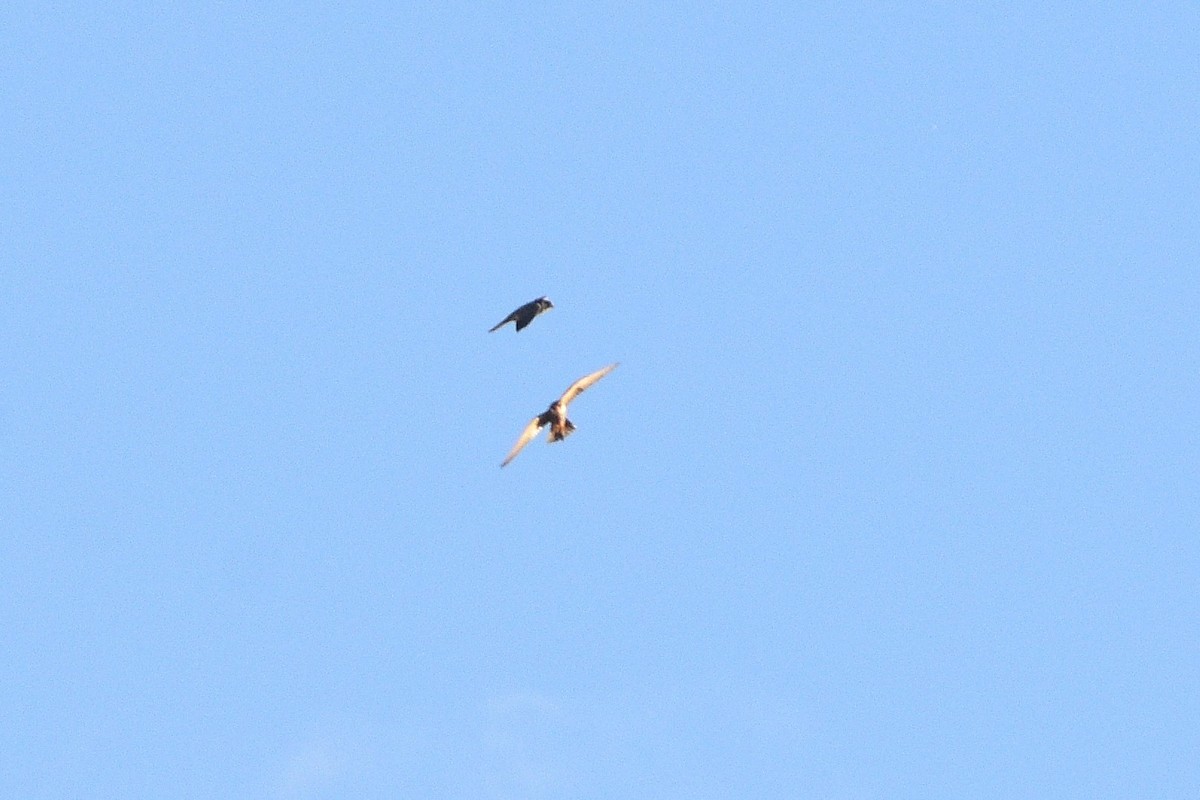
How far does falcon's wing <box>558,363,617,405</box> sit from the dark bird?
12.4ft

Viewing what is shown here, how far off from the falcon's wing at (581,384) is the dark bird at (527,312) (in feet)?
12.4

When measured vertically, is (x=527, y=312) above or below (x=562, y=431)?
above

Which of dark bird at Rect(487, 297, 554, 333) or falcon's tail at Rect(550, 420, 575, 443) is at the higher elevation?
dark bird at Rect(487, 297, 554, 333)

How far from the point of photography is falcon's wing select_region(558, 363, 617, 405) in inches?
3022

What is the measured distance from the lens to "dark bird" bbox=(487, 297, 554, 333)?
80750 millimetres

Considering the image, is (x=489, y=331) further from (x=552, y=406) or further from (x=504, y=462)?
(x=504, y=462)

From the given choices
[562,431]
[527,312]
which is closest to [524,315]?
[527,312]

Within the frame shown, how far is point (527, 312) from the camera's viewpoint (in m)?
81.2

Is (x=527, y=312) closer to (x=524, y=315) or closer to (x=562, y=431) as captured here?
(x=524, y=315)

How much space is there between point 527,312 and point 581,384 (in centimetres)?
476

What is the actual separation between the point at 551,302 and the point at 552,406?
7173 mm

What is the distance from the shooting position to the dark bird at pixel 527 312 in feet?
265

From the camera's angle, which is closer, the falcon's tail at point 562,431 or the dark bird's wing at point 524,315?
the falcon's tail at point 562,431

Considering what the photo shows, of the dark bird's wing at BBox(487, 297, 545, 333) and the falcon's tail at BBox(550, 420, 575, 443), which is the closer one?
the falcon's tail at BBox(550, 420, 575, 443)
